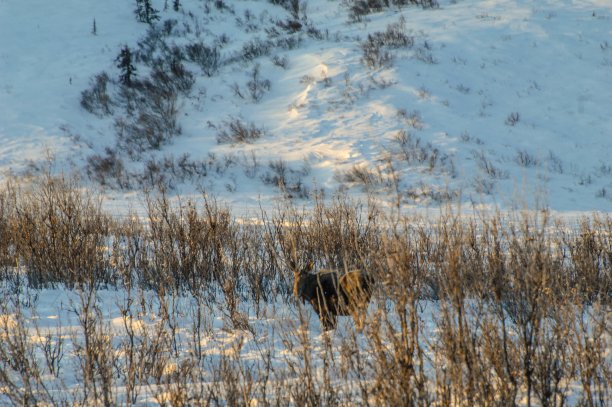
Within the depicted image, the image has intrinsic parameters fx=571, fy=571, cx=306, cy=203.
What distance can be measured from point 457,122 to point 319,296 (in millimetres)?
11238

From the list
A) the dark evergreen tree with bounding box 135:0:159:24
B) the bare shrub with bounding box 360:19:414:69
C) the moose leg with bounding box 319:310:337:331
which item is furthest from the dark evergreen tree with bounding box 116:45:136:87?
the moose leg with bounding box 319:310:337:331

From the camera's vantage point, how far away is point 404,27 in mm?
18922

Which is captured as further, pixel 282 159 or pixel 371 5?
pixel 371 5

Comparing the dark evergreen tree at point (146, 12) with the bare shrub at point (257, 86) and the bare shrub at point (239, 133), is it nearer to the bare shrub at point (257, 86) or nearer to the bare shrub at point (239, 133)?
the bare shrub at point (257, 86)

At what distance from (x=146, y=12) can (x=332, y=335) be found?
23.2 m

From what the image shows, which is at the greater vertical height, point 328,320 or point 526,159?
point 328,320

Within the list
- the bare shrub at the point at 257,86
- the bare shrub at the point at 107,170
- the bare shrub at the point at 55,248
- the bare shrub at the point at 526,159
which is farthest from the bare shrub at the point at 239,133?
the bare shrub at the point at 55,248

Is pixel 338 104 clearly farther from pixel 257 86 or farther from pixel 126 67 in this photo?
pixel 126 67

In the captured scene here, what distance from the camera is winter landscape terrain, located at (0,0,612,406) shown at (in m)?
4.30

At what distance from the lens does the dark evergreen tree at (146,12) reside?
23906 millimetres

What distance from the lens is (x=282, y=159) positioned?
1391cm

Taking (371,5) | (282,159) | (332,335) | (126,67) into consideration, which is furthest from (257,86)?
(332,335)

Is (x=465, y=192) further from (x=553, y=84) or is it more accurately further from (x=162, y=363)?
(x=162, y=363)

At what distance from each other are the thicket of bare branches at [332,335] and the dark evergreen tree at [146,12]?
18.6 metres
